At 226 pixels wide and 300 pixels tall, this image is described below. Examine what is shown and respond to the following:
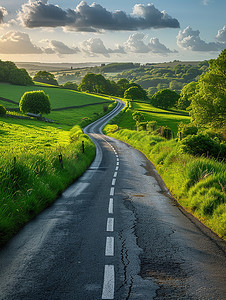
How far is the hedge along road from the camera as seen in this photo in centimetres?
453

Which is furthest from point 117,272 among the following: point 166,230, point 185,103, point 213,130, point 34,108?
point 185,103

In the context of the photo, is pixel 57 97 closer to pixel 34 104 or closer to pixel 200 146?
pixel 34 104

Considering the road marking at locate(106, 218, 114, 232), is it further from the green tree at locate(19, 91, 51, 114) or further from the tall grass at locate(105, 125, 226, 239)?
the green tree at locate(19, 91, 51, 114)

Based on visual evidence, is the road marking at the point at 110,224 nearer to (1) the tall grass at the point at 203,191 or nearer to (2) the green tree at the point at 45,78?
(1) the tall grass at the point at 203,191

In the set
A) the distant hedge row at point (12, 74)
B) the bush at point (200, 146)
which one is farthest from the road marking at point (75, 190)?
the distant hedge row at point (12, 74)

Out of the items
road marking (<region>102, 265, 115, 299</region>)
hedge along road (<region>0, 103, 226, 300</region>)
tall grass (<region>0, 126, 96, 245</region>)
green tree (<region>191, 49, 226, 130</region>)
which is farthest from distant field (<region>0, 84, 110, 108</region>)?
road marking (<region>102, 265, 115, 299</region>)

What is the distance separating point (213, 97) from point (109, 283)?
114ft

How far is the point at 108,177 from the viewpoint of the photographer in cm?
1608

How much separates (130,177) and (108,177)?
1.28m

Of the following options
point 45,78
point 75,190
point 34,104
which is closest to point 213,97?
point 75,190

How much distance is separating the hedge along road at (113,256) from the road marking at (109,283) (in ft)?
0.05

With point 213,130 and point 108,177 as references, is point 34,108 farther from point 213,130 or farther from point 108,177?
point 108,177

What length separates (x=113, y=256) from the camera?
5.75 meters

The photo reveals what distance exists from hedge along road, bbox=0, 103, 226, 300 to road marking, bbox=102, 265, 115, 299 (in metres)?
0.02
